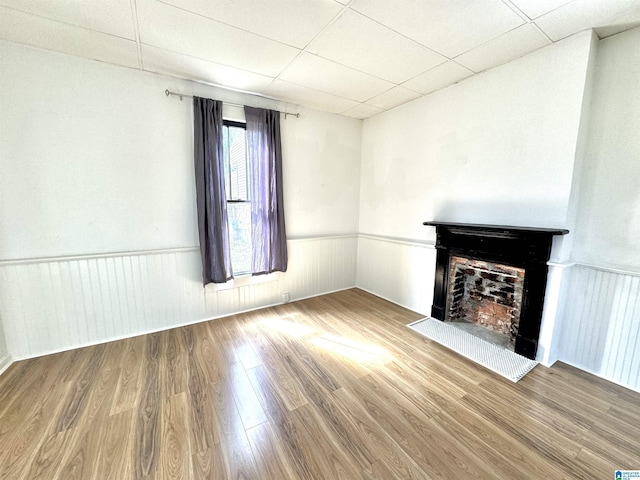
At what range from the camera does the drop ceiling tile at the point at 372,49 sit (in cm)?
183

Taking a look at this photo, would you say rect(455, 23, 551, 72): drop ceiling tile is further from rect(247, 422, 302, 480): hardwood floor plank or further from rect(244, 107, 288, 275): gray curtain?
rect(247, 422, 302, 480): hardwood floor plank

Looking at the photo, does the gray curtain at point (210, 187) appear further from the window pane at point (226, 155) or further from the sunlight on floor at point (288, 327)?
the sunlight on floor at point (288, 327)

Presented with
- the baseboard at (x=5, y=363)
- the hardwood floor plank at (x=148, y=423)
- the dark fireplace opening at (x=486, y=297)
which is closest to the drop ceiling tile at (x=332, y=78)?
the dark fireplace opening at (x=486, y=297)

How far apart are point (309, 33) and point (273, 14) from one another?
0.30 m

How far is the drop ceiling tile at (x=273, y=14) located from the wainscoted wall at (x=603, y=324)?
9.22ft

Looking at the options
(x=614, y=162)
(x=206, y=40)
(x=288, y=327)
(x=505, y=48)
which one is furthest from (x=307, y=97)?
(x=614, y=162)

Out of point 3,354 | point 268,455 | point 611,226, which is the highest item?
point 611,226

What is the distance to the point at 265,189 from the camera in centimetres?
310

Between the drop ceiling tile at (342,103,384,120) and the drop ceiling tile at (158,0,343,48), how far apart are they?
1.60m

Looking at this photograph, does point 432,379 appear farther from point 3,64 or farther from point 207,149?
point 3,64

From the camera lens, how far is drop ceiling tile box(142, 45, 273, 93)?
2199mm

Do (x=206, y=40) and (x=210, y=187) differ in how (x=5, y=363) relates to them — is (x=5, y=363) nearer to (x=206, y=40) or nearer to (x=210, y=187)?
(x=210, y=187)

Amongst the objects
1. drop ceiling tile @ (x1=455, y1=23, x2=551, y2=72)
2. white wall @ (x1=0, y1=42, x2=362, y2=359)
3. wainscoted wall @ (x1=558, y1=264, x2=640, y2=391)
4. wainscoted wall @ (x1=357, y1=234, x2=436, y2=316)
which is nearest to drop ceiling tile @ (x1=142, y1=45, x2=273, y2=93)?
white wall @ (x1=0, y1=42, x2=362, y2=359)

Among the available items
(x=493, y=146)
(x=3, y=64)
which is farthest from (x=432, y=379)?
(x=3, y=64)
